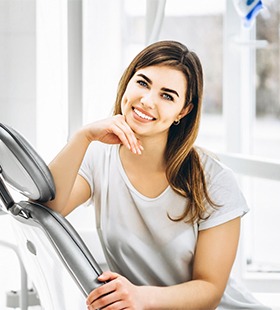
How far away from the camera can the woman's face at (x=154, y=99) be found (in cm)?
121

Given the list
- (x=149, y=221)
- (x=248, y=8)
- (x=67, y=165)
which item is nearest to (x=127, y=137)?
(x=67, y=165)

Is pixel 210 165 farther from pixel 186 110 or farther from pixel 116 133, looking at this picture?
pixel 116 133

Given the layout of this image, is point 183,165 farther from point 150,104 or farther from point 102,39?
point 102,39

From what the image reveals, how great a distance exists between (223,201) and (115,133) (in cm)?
28

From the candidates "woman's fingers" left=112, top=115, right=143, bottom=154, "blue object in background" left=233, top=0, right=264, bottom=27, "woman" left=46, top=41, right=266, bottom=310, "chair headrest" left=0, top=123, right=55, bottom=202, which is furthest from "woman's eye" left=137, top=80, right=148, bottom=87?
"blue object in background" left=233, top=0, right=264, bottom=27

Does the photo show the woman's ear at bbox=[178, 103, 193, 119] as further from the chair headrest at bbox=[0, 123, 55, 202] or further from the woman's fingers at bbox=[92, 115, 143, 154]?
the chair headrest at bbox=[0, 123, 55, 202]

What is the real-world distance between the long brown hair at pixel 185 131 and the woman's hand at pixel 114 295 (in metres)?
0.25

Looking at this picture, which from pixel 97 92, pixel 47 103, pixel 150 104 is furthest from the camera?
pixel 97 92

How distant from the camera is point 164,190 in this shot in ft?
4.29

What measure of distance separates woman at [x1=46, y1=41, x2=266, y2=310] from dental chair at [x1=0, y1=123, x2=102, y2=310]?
0.16 metres

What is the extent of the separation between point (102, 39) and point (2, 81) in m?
0.31

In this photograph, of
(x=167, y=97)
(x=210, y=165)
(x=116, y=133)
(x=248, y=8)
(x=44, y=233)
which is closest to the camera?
(x=44, y=233)

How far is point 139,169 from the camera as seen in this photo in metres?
1.33

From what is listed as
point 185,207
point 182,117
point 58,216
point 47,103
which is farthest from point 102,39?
point 58,216
